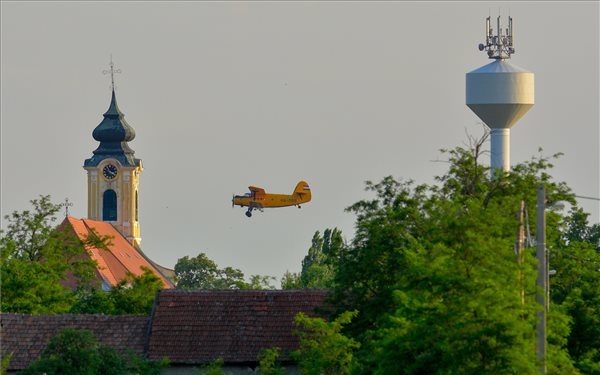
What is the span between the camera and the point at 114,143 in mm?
179875

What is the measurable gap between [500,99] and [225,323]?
5070 cm

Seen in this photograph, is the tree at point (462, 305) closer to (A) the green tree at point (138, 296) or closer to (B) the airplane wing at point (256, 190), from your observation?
(A) the green tree at point (138, 296)

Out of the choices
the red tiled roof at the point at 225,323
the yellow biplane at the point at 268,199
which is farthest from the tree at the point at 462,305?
the yellow biplane at the point at 268,199

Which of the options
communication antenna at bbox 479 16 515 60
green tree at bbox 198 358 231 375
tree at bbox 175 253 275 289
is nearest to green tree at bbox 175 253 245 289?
tree at bbox 175 253 275 289

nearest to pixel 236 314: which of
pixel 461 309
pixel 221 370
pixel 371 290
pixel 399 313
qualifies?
Answer: pixel 221 370

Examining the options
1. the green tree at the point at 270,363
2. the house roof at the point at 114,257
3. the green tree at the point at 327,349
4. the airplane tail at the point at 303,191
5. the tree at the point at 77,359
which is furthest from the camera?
the airplane tail at the point at 303,191

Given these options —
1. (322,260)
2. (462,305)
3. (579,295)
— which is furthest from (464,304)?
(322,260)

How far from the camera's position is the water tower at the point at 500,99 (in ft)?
370

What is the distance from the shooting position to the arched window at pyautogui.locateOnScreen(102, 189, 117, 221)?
177750mm

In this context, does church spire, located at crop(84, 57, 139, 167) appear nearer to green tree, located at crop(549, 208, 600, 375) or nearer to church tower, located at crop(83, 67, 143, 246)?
church tower, located at crop(83, 67, 143, 246)

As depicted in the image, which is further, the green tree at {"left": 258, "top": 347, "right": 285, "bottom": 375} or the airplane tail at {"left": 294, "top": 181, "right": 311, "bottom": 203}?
the airplane tail at {"left": 294, "top": 181, "right": 311, "bottom": 203}

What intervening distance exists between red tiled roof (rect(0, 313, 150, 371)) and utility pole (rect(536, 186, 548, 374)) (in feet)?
75.0

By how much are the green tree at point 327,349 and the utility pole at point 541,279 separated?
31.8ft

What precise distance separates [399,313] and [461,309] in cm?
417
